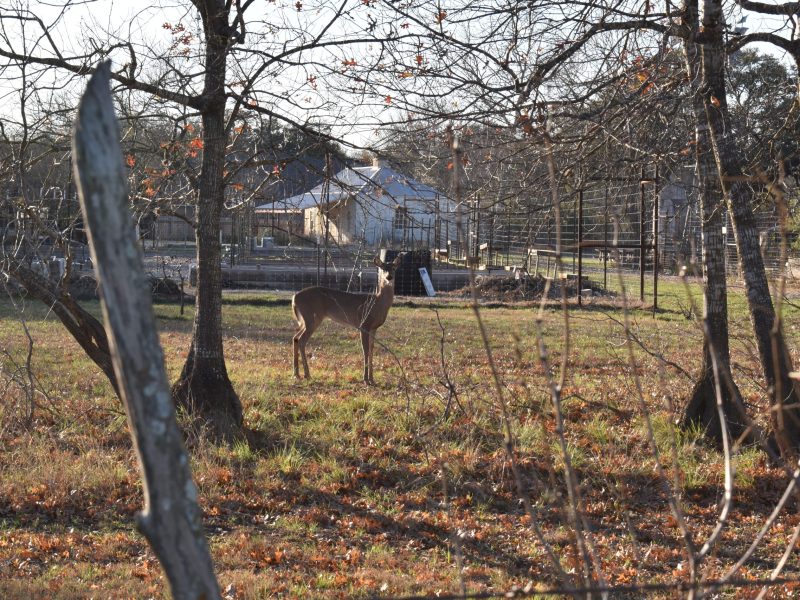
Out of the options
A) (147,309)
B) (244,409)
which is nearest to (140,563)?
(244,409)

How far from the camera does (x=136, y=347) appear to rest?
1.57 meters

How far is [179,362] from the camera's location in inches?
494

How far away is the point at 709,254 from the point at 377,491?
11.5 ft

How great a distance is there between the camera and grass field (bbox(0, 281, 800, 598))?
553cm

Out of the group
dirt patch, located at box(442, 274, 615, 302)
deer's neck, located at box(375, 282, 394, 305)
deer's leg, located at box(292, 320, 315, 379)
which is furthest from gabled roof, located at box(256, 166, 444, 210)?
dirt patch, located at box(442, 274, 615, 302)

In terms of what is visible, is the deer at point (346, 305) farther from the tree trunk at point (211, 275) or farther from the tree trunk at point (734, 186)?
the tree trunk at point (734, 186)

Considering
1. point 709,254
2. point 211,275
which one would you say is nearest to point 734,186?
point 709,254

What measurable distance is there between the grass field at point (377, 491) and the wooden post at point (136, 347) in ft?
3.85

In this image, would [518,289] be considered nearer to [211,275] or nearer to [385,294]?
[385,294]

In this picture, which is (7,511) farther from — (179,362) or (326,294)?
(326,294)

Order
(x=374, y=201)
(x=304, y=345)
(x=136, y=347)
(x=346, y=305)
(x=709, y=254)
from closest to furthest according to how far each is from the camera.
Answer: (x=136, y=347) → (x=709, y=254) → (x=374, y=201) → (x=304, y=345) → (x=346, y=305)

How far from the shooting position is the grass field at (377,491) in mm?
5527

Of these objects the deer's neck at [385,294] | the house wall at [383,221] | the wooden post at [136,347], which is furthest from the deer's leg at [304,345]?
the wooden post at [136,347]

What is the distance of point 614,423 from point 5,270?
19.1 feet
